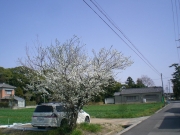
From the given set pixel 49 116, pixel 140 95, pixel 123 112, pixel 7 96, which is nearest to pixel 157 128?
pixel 49 116

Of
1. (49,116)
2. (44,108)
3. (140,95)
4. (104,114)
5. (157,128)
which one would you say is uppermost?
(44,108)

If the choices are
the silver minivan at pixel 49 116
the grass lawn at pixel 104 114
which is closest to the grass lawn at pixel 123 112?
the grass lawn at pixel 104 114

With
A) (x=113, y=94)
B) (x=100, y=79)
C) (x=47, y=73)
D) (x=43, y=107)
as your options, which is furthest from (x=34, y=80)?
(x=113, y=94)

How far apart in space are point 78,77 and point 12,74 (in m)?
70.8

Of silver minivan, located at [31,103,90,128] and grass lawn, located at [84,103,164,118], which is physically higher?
silver minivan, located at [31,103,90,128]

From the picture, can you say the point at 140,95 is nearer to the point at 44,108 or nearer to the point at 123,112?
the point at 123,112

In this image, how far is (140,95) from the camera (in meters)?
71.5

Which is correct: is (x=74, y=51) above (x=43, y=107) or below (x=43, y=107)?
above

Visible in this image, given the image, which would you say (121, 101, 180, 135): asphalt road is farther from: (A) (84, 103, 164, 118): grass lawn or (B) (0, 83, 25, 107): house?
(B) (0, 83, 25, 107): house

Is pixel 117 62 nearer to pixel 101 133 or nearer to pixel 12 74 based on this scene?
pixel 101 133

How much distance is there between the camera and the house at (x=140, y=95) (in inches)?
2756

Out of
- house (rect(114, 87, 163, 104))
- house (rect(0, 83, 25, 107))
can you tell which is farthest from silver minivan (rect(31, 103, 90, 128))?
house (rect(114, 87, 163, 104))

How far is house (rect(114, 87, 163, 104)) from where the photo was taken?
230 feet

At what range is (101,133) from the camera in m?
11.8
